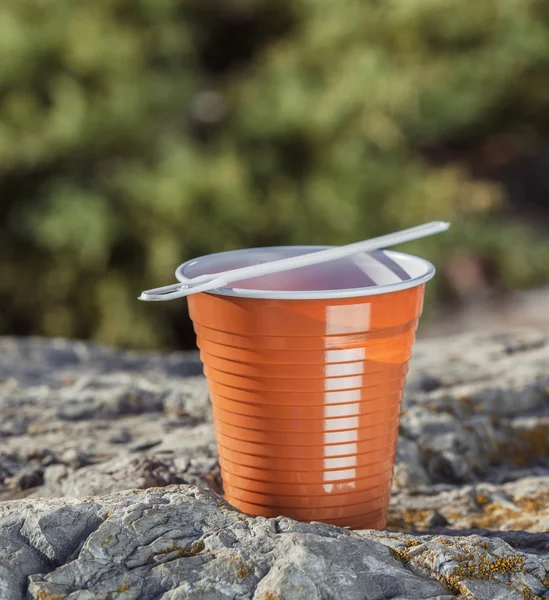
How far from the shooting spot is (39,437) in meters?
1.82

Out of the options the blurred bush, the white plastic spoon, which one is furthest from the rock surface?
the blurred bush

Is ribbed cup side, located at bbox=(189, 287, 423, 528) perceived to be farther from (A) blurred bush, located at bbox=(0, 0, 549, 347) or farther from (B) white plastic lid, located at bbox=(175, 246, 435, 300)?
(A) blurred bush, located at bbox=(0, 0, 549, 347)

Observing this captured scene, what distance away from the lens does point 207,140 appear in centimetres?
538

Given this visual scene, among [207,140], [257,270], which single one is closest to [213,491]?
[257,270]

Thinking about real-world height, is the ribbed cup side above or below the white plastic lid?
below

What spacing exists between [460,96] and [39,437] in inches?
167

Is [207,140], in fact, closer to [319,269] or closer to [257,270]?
[319,269]

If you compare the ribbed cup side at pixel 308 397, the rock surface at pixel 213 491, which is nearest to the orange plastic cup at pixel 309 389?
the ribbed cup side at pixel 308 397

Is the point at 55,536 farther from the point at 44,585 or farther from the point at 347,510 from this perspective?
the point at 347,510

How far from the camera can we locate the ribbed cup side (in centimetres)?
123

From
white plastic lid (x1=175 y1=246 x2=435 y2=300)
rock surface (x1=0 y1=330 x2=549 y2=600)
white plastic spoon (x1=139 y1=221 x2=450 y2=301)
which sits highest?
white plastic spoon (x1=139 y1=221 x2=450 y2=301)

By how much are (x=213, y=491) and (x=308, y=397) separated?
21 centimetres

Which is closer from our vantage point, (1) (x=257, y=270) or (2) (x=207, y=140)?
(1) (x=257, y=270)

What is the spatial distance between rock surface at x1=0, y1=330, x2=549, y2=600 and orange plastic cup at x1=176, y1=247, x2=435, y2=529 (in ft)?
0.34
